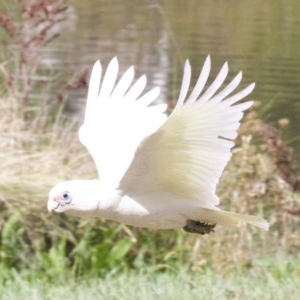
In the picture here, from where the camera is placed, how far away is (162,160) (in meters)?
5.13

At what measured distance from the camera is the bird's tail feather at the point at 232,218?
5.33 m

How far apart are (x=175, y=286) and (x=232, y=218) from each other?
69 cm

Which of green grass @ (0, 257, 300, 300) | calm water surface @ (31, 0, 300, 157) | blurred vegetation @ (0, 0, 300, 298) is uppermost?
calm water surface @ (31, 0, 300, 157)

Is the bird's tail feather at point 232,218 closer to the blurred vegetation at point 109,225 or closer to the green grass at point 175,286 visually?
the green grass at point 175,286

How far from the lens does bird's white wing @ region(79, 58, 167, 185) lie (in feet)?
17.9

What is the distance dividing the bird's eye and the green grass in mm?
792

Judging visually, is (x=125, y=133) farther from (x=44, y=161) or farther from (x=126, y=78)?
(x=44, y=161)

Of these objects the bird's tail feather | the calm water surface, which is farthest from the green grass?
the calm water surface

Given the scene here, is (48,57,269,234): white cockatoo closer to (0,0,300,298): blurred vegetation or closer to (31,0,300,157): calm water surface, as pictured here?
(0,0,300,298): blurred vegetation

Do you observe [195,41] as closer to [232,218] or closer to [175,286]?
[175,286]

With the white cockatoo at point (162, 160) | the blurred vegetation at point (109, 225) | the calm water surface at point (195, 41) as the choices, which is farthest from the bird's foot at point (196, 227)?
the calm water surface at point (195, 41)

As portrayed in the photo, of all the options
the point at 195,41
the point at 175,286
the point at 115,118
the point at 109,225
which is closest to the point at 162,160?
the point at 115,118

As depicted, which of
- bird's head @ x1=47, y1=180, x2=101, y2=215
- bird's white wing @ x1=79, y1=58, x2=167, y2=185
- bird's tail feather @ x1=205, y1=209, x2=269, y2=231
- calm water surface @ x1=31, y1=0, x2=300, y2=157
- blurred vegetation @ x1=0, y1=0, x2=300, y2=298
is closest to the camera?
bird's head @ x1=47, y1=180, x2=101, y2=215

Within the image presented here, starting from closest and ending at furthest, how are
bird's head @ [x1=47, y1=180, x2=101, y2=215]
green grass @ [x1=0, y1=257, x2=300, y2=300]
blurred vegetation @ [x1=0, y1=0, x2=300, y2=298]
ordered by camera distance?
bird's head @ [x1=47, y1=180, x2=101, y2=215] < green grass @ [x1=0, y1=257, x2=300, y2=300] < blurred vegetation @ [x1=0, y1=0, x2=300, y2=298]
